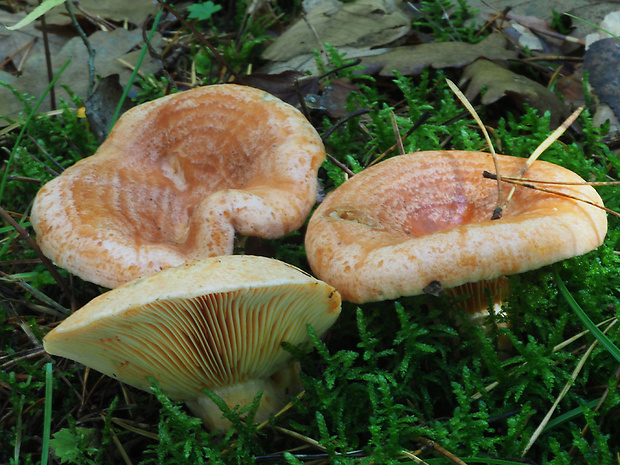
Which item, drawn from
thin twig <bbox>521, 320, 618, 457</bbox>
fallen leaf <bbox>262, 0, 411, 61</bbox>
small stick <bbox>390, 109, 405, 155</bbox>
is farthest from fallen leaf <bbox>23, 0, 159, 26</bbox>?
thin twig <bbox>521, 320, 618, 457</bbox>

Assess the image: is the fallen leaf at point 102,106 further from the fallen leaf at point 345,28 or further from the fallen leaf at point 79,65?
the fallen leaf at point 345,28

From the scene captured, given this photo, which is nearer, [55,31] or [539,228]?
[539,228]

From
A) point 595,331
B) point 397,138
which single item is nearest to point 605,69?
point 397,138

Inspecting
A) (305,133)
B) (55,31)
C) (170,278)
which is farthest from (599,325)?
(55,31)

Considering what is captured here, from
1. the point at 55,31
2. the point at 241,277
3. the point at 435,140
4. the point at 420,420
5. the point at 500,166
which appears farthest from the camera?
the point at 55,31

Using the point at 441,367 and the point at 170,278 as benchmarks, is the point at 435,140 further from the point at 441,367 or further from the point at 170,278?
the point at 170,278

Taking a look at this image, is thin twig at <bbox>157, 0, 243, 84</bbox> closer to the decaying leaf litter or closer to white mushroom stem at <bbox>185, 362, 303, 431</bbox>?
the decaying leaf litter

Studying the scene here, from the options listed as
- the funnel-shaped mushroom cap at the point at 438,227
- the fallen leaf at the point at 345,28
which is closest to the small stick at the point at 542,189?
the funnel-shaped mushroom cap at the point at 438,227
